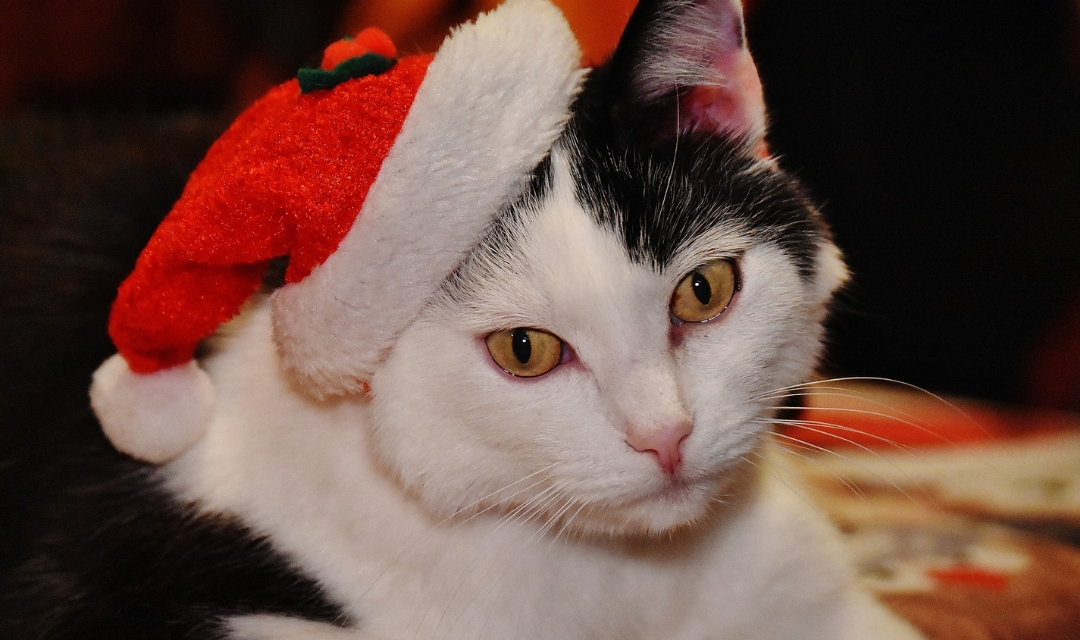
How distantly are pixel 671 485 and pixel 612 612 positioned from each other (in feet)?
0.93

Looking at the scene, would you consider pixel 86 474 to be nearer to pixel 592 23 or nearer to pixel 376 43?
pixel 376 43

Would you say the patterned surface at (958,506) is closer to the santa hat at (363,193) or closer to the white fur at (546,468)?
the white fur at (546,468)

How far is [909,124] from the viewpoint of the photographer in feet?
7.89

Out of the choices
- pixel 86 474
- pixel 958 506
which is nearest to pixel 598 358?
pixel 86 474

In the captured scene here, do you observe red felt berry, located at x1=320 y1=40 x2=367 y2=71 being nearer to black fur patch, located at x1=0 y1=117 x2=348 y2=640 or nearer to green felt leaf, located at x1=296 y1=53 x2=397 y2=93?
green felt leaf, located at x1=296 y1=53 x2=397 y2=93

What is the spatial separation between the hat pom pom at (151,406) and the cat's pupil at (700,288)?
2.15 ft

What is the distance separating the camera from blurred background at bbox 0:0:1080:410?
230 centimetres

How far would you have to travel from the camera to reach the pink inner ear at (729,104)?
1.15 meters

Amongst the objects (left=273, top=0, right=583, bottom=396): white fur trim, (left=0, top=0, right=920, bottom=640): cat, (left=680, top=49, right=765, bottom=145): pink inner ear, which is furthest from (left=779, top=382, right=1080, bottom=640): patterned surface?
(left=273, top=0, right=583, bottom=396): white fur trim

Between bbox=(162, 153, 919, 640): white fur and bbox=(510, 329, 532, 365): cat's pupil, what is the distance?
0.02 meters

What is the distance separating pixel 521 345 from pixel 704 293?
0.24m

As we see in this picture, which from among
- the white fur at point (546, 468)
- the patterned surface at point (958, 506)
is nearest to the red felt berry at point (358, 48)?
the white fur at point (546, 468)

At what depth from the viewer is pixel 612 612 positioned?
46.7 inches

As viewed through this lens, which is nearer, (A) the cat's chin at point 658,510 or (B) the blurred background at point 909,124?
(A) the cat's chin at point 658,510
